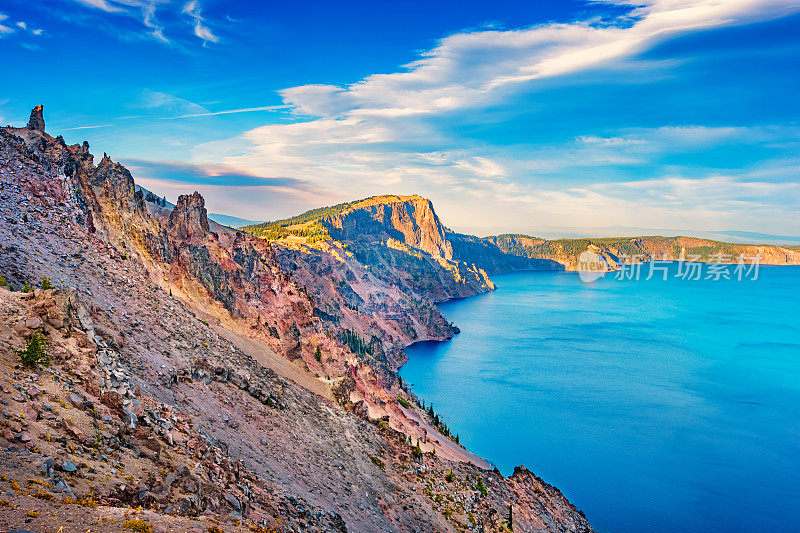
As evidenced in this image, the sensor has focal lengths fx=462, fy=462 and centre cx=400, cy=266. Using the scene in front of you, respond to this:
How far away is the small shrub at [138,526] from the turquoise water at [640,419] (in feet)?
237

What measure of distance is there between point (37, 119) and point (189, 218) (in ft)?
91.1

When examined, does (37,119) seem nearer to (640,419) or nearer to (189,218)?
(189,218)

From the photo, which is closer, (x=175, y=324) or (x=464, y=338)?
(x=175, y=324)

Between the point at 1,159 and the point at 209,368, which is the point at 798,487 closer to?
the point at 209,368

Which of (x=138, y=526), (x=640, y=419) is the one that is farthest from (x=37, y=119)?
(x=640, y=419)

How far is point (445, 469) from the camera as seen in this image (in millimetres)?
51312

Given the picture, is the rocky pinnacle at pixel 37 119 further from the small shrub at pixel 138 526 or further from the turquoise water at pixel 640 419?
the turquoise water at pixel 640 419

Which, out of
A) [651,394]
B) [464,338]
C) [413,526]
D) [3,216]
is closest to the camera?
[3,216]

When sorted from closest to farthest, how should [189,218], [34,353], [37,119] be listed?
[34,353] < [37,119] < [189,218]

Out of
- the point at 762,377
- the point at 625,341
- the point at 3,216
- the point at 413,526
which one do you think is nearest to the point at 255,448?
the point at 413,526

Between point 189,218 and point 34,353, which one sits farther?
point 189,218

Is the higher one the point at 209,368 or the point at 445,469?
the point at 209,368

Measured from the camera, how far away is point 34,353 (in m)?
17.0

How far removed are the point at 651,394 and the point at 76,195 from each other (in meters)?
132
